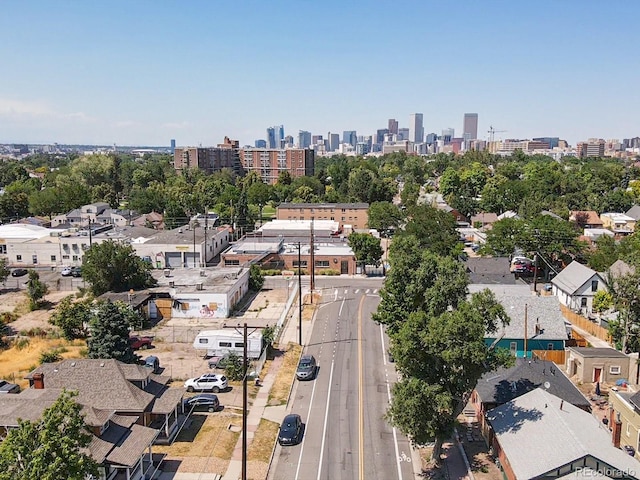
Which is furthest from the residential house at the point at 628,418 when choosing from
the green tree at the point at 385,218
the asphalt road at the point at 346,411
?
the green tree at the point at 385,218

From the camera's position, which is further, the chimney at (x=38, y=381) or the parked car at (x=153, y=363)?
the parked car at (x=153, y=363)

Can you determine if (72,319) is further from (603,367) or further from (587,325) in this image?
(587,325)

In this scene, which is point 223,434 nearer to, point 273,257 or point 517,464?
point 517,464

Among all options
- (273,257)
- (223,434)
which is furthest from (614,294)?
(273,257)

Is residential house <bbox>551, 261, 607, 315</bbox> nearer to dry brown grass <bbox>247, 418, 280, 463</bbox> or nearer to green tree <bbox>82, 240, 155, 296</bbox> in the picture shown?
dry brown grass <bbox>247, 418, 280, 463</bbox>

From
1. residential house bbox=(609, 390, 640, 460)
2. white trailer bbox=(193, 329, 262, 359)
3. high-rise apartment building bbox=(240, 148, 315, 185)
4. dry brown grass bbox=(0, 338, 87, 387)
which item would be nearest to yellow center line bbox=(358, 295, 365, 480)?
white trailer bbox=(193, 329, 262, 359)

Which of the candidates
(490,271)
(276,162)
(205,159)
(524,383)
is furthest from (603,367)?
(205,159)

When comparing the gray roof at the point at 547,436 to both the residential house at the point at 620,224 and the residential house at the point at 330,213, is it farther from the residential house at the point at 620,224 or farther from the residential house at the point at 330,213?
the residential house at the point at 330,213
